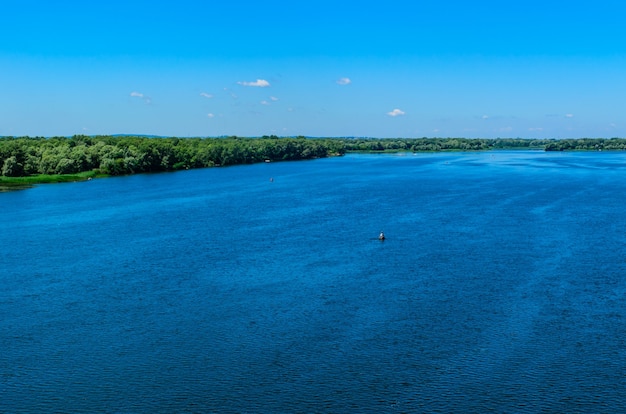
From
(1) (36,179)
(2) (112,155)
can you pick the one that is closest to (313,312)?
(1) (36,179)

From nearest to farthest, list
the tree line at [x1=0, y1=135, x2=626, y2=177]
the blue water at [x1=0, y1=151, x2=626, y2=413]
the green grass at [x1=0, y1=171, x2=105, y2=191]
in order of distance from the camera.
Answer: the blue water at [x1=0, y1=151, x2=626, y2=413] < the green grass at [x1=0, y1=171, x2=105, y2=191] < the tree line at [x1=0, y1=135, x2=626, y2=177]

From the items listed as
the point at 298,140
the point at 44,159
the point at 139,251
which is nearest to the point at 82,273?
the point at 139,251

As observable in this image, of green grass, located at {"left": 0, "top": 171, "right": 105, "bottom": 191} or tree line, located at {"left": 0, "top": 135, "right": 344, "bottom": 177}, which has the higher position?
tree line, located at {"left": 0, "top": 135, "right": 344, "bottom": 177}

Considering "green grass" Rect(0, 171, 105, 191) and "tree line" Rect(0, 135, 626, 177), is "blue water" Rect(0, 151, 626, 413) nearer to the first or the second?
"green grass" Rect(0, 171, 105, 191)

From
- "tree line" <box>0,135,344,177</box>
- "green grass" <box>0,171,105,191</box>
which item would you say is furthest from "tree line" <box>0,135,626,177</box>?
"green grass" <box>0,171,105,191</box>

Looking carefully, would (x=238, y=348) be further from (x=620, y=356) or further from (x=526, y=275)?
(x=526, y=275)

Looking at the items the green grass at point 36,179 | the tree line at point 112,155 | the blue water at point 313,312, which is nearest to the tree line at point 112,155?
the tree line at point 112,155

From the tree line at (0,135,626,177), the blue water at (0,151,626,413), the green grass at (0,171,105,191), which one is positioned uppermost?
the tree line at (0,135,626,177)
